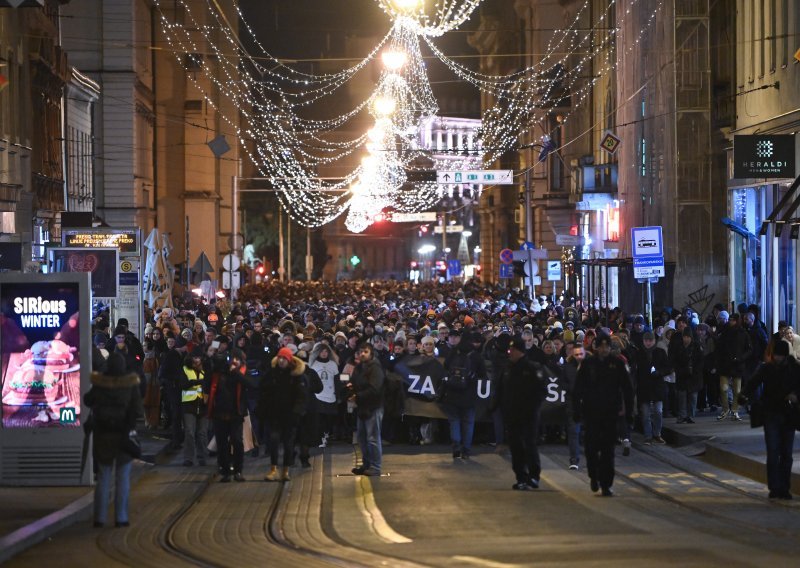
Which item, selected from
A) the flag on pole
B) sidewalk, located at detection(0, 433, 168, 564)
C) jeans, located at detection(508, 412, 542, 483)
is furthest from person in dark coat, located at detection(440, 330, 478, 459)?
the flag on pole

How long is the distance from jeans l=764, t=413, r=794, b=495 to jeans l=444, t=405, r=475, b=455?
222 inches

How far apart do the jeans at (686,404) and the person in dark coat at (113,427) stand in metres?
12.7

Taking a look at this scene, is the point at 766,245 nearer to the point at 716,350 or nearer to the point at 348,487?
the point at 716,350

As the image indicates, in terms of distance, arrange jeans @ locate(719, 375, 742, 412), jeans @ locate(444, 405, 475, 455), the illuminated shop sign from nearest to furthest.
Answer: jeans @ locate(444, 405, 475, 455), jeans @ locate(719, 375, 742, 412), the illuminated shop sign

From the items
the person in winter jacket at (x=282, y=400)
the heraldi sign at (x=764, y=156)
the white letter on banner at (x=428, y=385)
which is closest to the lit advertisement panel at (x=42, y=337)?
the person in winter jacket at (x=282, y=400)

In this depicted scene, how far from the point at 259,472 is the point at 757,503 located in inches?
259

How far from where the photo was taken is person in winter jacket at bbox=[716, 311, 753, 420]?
24359mm

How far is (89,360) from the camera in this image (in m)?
16.6

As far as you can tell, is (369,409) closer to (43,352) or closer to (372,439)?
(372,439)

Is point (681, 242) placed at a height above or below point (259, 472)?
above

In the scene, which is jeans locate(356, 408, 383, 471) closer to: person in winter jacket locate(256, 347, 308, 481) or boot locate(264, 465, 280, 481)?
person in winter jacket locate(256, 347, 308, 481)

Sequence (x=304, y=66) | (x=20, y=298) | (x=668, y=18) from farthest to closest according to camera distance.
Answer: (x=304, y=66) → (x=668, y=18) → (x=20, y=298)

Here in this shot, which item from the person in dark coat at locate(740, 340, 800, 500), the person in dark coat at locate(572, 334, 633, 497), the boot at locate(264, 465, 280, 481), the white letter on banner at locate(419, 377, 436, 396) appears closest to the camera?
the person in dark coat at locate(740, 340, 800, 500)

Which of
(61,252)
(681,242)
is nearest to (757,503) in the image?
(61,252)
